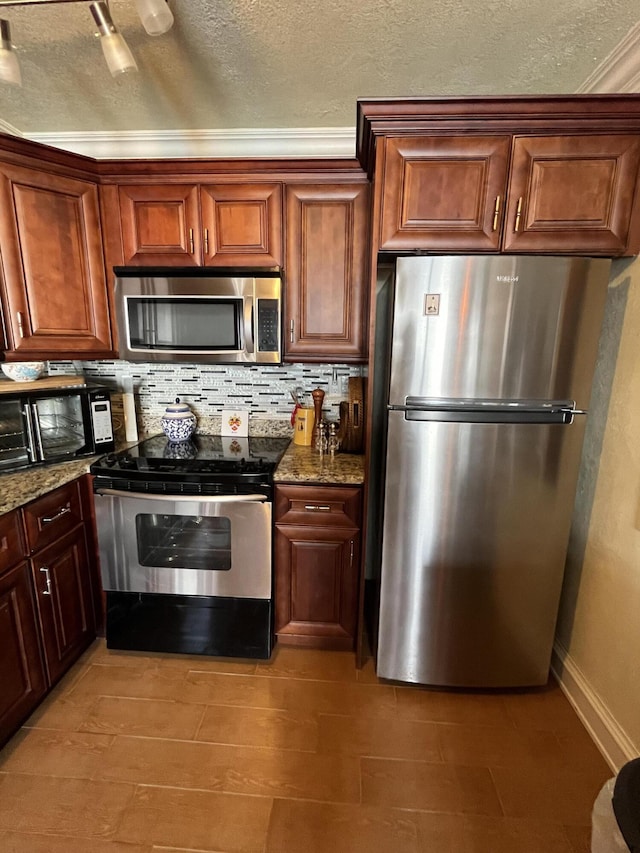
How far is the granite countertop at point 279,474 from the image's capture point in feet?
4.92

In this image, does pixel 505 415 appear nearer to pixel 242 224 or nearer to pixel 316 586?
pixel 316 586

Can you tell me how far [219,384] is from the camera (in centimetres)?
231

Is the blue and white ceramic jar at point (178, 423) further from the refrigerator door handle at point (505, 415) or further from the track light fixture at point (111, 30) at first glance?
the track light fixture at point (111, 30)

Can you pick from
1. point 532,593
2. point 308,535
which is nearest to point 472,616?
point 532,593

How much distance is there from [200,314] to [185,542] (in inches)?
42.2

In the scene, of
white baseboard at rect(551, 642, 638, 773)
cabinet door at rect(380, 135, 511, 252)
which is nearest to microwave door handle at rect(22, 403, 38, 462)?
cabinet door at rect(380, 135, 511, 252)

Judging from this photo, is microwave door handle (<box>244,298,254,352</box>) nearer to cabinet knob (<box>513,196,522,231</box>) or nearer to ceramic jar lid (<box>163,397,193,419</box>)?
ceramic jar lid (<box>163,397,193,419</box>)

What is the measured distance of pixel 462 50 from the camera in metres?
1.47

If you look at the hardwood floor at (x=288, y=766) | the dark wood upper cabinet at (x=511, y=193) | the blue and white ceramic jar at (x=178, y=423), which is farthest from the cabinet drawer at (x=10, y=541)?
the dark wood upper cabinet at (x=511, y=193)

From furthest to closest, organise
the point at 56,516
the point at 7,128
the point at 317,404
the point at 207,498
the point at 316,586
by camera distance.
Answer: the point at 317,404
the point at 7,128
the point at 316,586
the point at 207,498
the point at 56,516

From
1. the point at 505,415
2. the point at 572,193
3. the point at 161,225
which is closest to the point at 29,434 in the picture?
the point at 161,225

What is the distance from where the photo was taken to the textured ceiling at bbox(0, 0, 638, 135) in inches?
50.7

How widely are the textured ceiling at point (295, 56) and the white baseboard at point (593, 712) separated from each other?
2.39 metres

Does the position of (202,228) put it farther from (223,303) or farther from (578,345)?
(578,345)
